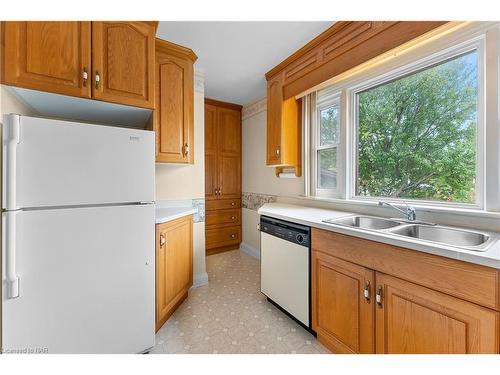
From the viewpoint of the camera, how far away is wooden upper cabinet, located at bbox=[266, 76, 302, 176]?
2.32 metres

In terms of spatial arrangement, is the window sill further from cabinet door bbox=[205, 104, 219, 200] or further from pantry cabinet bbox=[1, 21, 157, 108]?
pantry cabinet bbox=[1, 21, 157, 108]

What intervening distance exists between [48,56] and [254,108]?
248cm

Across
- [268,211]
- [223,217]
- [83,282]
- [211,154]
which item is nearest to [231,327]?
[268,211]

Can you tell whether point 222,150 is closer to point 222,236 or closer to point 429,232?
point 222,236

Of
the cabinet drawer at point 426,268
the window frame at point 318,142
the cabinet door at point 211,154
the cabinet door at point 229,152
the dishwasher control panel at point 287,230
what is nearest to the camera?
the cabinet drawer at point 426,268

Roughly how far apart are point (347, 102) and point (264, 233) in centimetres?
151

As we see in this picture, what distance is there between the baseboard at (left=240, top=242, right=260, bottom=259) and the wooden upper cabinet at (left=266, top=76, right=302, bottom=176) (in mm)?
1496

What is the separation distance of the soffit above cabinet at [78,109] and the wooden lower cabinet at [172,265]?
89 cm

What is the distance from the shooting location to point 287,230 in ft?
5.57

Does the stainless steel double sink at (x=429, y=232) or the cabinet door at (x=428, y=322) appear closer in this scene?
the cabinet door at (x=428, y=322)

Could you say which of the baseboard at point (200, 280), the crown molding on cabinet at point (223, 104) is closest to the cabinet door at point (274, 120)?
the crown molding on cabinet at point (223, 104)

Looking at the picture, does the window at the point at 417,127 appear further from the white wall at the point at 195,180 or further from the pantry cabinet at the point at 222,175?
the pantry cabinet at the point at 222,175

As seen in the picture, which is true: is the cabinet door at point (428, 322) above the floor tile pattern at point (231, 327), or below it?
above

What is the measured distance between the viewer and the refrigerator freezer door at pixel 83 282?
1.00 metres
